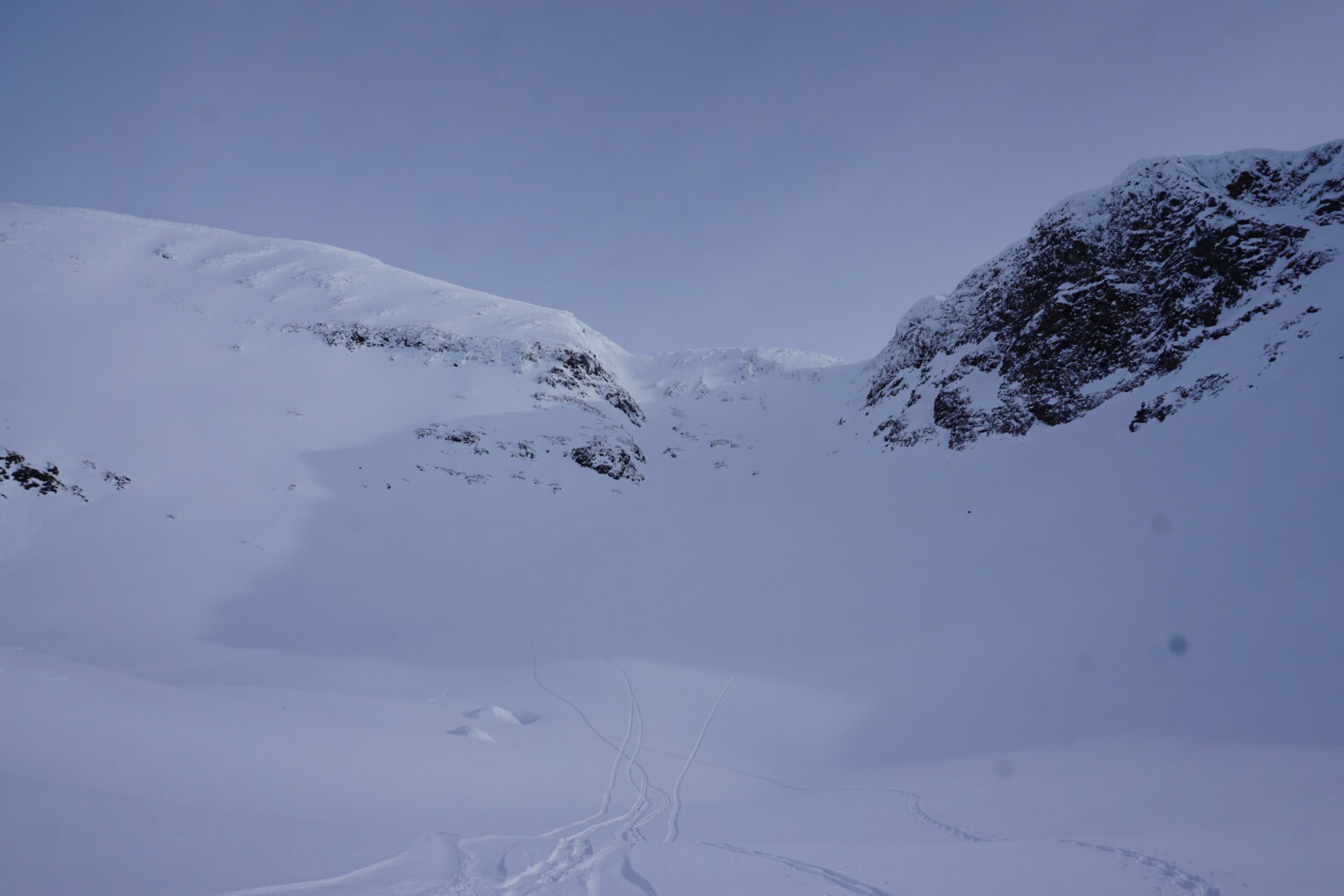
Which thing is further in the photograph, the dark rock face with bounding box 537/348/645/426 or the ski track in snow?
the dark rock face with bounding box 537/348/645/426

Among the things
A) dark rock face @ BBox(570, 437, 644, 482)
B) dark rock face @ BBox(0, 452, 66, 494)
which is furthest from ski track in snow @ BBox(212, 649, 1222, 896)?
dark rock face @ BBox(570, 437, 644, 482)

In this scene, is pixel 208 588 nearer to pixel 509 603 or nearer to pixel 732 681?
pixel 509 603

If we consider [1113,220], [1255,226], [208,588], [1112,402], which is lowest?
[208,588]

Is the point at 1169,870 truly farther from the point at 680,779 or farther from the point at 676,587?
the point at 676,587

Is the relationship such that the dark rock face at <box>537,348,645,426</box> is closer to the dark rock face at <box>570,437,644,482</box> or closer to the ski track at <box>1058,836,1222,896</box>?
the dark rock face at <box>570,437,644,482</box>

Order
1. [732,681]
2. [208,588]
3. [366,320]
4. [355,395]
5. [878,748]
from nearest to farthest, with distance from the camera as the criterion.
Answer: [878,748] < [732,681] < [208,588] < [355,395] < [366,320]

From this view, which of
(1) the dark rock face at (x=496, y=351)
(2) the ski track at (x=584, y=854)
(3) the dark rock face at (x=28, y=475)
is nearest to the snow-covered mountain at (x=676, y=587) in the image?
(2) the ski track at (x=584, y=854)

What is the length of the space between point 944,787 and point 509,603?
20.1 m

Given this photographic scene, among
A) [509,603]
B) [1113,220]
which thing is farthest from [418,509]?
[1113,220]

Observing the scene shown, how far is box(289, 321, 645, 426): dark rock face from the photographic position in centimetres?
4594

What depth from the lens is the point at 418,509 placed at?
1267 inches

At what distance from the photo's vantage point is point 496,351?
50.8 meters

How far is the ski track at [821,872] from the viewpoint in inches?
227

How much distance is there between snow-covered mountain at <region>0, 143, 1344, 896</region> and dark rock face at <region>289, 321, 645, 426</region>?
1.28 feet
